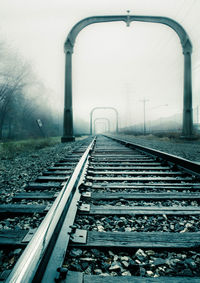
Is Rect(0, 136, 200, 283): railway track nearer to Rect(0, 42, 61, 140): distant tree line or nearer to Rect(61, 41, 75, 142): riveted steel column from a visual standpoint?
Rect(61, 41, 75, 142): riveted steel column

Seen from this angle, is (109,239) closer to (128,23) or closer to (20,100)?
(128,23)

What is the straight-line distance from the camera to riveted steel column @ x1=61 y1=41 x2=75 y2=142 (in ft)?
41.3

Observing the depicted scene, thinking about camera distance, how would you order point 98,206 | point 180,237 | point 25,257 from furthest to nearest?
point 98,206
point 180,237
point 25,257

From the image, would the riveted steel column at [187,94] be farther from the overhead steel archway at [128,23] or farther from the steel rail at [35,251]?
the steel rail at [35,251]

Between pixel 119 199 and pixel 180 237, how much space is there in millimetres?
807

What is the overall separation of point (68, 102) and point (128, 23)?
629 cm

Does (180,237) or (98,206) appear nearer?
(180,237)

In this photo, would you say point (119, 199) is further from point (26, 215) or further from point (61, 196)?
point (26, 215)

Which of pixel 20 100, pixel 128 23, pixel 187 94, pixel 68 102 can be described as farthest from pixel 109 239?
pixel 20 100

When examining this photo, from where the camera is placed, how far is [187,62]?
12148 millimetres

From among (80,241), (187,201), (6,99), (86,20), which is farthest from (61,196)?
(6,99)

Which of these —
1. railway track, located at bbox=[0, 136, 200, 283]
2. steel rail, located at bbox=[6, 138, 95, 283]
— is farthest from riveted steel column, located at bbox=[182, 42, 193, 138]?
steel rail, located at bbox=[6, 138, 95, 283]

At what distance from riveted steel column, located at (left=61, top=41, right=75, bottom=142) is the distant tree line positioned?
282 inches

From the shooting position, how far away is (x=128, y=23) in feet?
41.4
